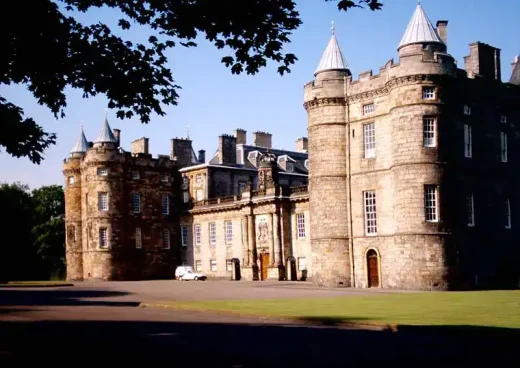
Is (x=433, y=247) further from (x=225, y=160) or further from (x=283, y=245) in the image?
(x=225, y=160)

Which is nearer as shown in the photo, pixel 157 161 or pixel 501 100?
pixel 501 100

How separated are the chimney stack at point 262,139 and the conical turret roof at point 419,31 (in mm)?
34487

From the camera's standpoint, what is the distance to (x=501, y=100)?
4303 centimetres

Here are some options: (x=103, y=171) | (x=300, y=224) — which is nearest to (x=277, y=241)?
(x=300, y=224)

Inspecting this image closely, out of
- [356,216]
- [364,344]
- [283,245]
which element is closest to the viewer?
[364,344]

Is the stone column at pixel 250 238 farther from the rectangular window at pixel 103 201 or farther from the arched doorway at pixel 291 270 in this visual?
the rectangular window at pixel 103 201

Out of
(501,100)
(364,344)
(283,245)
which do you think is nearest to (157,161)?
(283,245)

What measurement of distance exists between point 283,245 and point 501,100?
1924 centimetres

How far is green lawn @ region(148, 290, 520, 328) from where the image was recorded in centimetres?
1847

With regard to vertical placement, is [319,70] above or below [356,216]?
above

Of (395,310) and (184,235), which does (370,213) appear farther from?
(184,235)

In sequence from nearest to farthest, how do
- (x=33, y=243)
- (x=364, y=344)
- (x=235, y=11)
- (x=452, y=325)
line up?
(x=235, y=11) < (x=364, y=344) < (x=452, y=325) < (x=33, y=243)

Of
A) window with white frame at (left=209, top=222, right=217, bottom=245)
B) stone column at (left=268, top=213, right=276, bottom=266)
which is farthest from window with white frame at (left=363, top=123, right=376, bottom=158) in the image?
window with white frame at (left=209, top=222, right=217, bottom=245)

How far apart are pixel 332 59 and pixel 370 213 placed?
9878 mm
